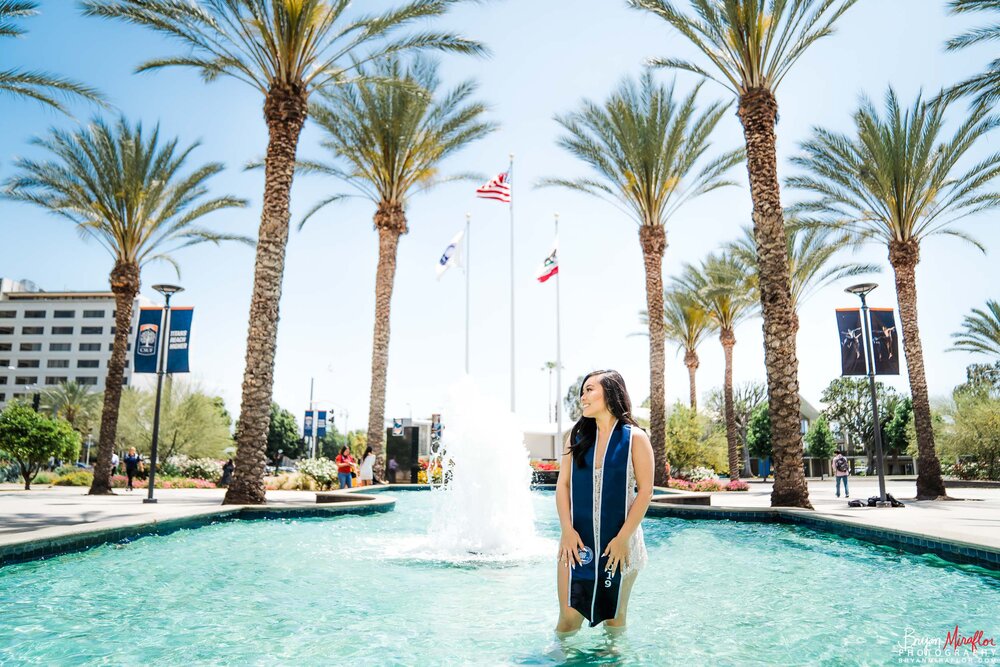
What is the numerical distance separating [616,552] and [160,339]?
1694cm

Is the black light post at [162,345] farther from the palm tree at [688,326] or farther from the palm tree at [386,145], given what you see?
the palm tree at [688,326]

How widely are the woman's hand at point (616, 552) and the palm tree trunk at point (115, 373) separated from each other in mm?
19317

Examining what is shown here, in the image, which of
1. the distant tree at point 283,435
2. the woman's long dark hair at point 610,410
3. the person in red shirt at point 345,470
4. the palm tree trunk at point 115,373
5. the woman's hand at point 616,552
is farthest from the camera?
the distant tree at point 283,435

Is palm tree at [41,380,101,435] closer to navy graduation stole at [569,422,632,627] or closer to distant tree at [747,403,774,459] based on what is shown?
distant tree at [747,403,774,459]

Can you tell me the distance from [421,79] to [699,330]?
69.3 feet

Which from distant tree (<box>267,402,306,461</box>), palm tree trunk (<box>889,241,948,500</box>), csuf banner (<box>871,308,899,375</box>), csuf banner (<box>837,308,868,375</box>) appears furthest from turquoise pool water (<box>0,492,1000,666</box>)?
distant tree (<box>267,402,306,461</box>)

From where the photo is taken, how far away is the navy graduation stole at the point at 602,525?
338 centimetres

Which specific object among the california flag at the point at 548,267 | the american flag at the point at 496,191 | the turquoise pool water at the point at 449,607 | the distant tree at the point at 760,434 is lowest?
the turquoise pool water at the point at 449,607

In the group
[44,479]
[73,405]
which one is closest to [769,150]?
[44,479]

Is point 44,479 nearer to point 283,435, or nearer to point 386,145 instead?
point 386,145

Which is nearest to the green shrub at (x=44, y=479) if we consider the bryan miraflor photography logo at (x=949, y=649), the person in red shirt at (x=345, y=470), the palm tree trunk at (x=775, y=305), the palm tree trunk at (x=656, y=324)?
the person in red shirt at (x=345, y=470)

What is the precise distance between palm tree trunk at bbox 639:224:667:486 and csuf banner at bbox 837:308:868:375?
23.0ft

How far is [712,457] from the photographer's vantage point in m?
28.2

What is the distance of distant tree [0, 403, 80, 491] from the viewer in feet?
75.8
